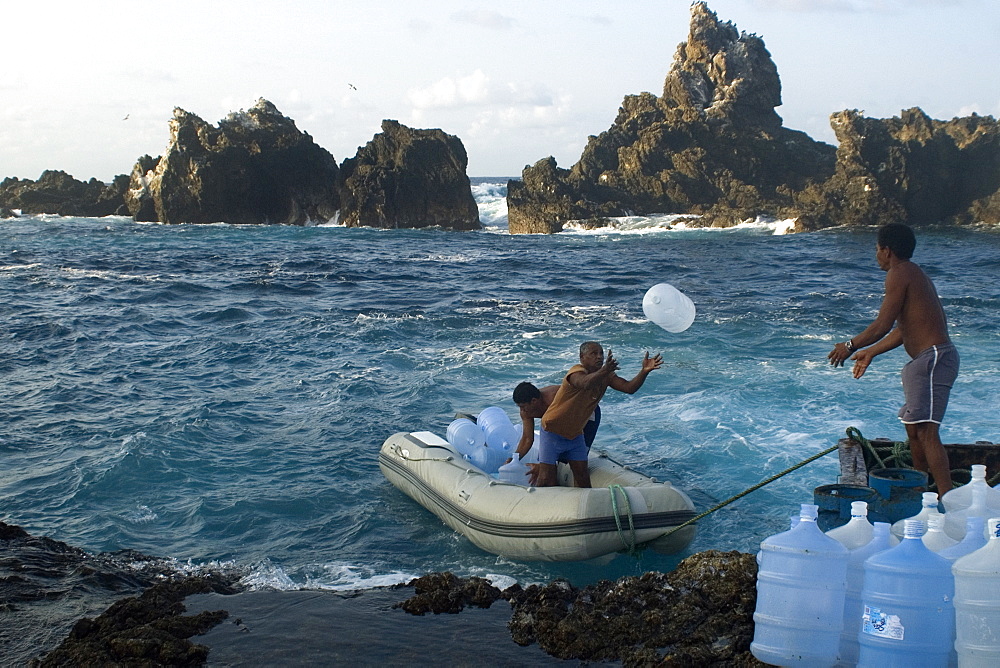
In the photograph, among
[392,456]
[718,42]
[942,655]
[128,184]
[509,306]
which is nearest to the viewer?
[942,655]

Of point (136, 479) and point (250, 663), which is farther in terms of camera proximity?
point (136, 479)

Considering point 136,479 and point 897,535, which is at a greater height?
point 897,535

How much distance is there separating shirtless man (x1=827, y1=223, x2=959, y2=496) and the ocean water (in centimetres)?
209

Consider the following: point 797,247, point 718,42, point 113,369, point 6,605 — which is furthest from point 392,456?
point 718,42

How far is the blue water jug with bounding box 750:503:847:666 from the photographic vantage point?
3.95 meters

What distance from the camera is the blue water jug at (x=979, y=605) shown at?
349 centimetres

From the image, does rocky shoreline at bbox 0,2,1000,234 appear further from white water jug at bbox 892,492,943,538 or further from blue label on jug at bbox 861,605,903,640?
blue label on jug at bbox 861,605,903,640

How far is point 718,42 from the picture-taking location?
6575cm

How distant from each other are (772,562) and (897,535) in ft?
2.55

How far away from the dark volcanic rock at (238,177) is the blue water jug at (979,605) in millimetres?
60501

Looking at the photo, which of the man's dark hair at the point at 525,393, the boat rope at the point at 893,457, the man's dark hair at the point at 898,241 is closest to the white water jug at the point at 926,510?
the man's dark hair at the point at 898,241

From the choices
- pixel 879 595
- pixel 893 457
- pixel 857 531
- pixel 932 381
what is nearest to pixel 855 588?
pixel 857 531

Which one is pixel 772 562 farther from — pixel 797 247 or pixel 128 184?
pixel 128 184

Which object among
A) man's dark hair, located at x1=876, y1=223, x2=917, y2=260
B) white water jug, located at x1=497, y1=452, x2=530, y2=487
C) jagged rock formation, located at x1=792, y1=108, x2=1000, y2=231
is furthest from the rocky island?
man's dark hair, located at x1=876, y1=223, x2=917, y2=260
